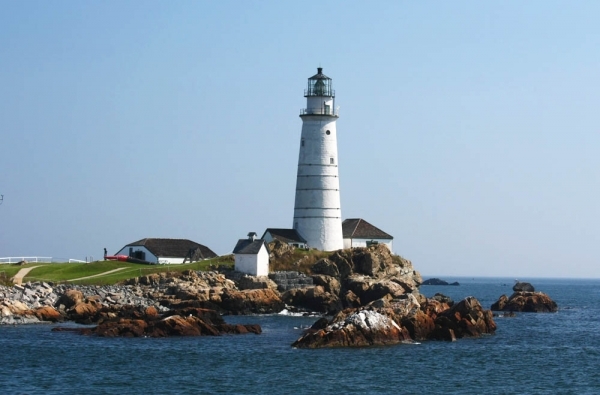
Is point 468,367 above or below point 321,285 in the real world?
below

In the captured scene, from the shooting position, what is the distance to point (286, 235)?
8038 centimetres

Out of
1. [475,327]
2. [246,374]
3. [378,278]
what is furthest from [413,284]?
[246,374]

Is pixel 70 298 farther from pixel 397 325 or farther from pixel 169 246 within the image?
pixel 169 246

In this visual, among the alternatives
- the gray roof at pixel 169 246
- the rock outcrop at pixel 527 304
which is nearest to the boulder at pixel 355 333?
the gray roof at pixel 169 246

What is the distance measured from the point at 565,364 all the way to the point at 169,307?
28.0m

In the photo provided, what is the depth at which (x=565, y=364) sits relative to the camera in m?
46.5

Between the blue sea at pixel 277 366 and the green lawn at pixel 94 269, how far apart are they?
1761 centimetres

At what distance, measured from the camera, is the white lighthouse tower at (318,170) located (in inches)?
3120

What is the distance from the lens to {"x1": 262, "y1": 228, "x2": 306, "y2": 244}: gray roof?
79.9m

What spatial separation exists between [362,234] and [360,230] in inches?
20.8

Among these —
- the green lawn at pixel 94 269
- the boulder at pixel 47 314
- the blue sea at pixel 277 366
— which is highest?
the green lawn at pixel 94 269

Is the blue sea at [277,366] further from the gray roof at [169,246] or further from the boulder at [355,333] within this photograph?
the gray roof at [169,246]

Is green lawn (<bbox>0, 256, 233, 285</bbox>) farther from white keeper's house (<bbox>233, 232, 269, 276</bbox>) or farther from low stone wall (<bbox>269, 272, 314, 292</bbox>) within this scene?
low stone wall (<bbox>269, 272, 314, 292</bbox>)

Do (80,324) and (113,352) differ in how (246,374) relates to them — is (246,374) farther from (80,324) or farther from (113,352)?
(80,324)
